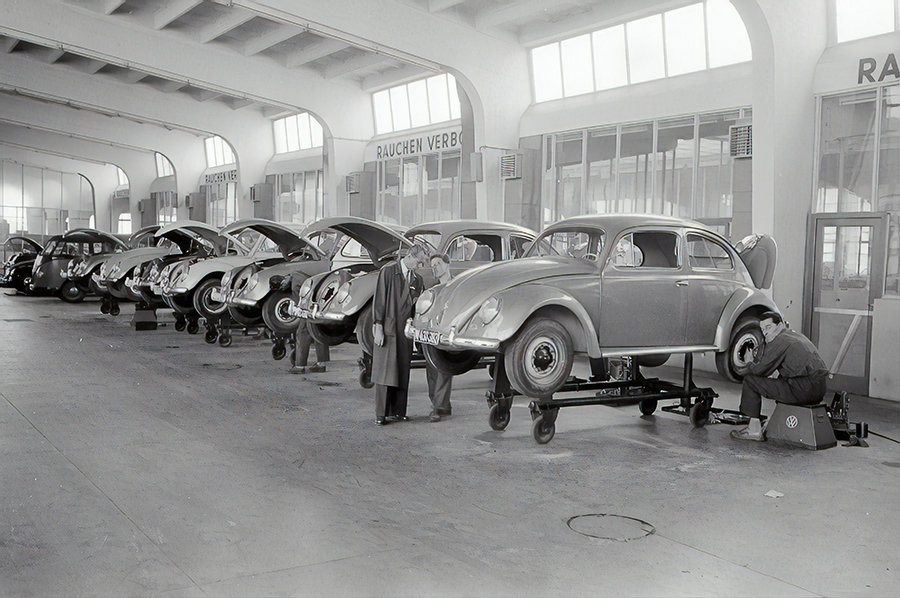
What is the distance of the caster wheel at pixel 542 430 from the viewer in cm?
749

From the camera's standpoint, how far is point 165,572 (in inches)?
169

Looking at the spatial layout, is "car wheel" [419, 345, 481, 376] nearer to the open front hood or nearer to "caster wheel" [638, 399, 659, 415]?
"caster wheel" [638, 399, 659, 415]

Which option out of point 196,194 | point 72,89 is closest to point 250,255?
point 72,89

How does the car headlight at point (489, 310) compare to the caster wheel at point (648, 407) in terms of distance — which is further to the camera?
the caster wheel at point (648, 407)

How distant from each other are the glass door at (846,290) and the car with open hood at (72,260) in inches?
597

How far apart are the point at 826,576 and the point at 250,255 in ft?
37.2

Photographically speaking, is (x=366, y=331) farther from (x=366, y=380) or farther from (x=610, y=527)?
(x=610, y=527)

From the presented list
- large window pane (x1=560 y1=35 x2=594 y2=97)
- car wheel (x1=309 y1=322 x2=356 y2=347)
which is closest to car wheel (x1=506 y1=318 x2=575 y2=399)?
car wheel (x1=309 y1=322 x2=356 y2=347)

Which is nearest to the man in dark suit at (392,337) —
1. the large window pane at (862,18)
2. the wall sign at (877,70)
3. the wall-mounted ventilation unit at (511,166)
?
the wall sign at (877,70)

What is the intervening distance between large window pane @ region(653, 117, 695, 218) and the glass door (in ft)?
8.93

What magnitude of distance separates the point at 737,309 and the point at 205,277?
901 centimetres

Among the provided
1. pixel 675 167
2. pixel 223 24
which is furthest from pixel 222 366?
pixel 223 24

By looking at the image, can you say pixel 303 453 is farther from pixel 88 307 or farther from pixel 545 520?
pixel 88 307

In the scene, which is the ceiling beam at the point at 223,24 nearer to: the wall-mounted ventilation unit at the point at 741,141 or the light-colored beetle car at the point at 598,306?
the wall-mounted ventilation unit at the point at 741,141
